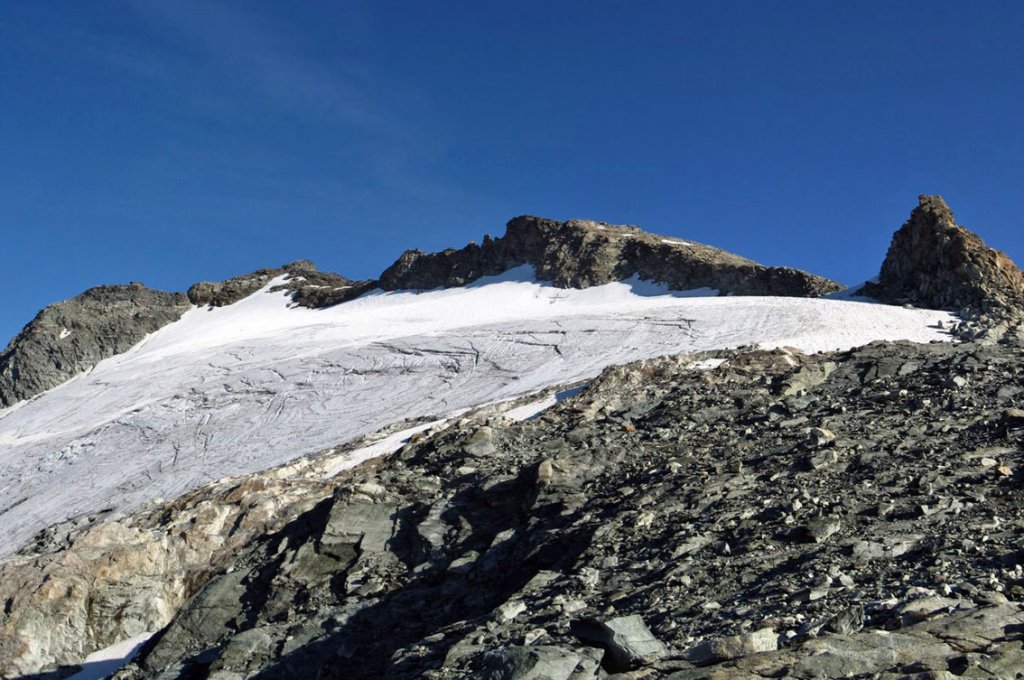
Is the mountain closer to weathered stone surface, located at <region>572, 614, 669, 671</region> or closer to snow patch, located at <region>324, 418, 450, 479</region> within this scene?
weathered stone surface, located at <region>572, 614, 669, 671</region>

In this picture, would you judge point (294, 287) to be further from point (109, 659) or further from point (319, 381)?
point (109, 659)

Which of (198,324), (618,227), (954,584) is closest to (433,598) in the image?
(954,584)

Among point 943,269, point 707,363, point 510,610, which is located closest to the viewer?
point 510,610

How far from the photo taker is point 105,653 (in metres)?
15.0

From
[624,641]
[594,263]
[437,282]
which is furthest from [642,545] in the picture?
[437,282]

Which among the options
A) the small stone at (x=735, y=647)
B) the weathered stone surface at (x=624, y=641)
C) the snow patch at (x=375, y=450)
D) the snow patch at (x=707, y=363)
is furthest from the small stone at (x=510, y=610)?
the snow patch at (x=707, y=363)

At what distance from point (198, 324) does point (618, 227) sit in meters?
31.5

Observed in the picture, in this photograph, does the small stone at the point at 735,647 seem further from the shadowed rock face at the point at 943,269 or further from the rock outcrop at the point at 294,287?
the rock outcrop at the point at 294,287

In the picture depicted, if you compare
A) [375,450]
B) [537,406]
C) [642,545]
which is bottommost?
[642,545]

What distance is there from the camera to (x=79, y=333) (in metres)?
60.7

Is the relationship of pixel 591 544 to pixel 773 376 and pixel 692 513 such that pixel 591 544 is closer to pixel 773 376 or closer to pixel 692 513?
pixel 692 513

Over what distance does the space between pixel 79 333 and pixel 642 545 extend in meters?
59.9

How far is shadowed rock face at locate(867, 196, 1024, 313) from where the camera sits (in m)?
32.5

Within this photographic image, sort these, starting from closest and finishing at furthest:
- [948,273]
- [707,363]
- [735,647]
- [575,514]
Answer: [735,647]
[575,514]
[707,363]
[948,273]
